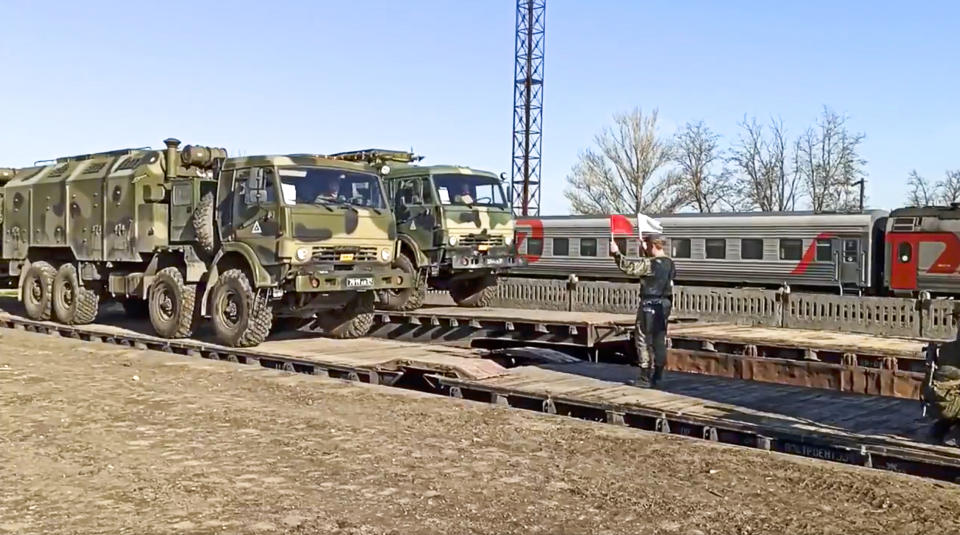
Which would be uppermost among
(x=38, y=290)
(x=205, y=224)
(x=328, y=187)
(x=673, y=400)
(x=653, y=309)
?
(x=328, y=187)

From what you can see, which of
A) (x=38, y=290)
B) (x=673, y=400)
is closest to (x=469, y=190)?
(x=38, y=290)

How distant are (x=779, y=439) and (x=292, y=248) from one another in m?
7.35

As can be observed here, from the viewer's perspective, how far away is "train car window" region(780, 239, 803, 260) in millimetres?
24672

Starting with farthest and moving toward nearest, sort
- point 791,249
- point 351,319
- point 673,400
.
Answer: point 791,249 → point 351,319 → point 673,400

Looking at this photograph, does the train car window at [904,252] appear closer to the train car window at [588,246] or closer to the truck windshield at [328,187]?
the train car window at [588,246]

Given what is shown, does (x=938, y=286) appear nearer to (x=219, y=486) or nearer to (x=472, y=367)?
(x=472, y=367)

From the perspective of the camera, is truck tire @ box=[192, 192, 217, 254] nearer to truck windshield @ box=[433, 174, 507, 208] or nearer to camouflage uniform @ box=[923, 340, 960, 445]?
truck windshield @ box=[433, 174, 507, 208]

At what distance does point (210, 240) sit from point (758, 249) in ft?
50.5

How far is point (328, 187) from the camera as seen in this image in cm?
1388

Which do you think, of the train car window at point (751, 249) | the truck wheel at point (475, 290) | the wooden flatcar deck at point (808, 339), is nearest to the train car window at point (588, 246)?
the train car window at point (751, 249)

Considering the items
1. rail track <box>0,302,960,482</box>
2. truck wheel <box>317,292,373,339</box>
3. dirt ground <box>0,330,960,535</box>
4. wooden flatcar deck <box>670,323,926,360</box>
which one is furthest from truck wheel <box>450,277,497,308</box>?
dirt ground <box>0,330,960,535</box>

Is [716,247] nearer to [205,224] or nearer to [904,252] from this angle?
[904,252]

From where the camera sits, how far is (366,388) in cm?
1090

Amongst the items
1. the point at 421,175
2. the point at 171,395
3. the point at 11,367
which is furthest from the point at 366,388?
the point at 421,175
